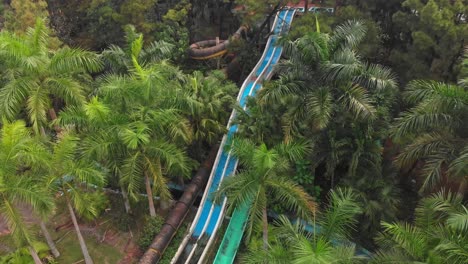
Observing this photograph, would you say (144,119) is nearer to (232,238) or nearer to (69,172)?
(69,172)

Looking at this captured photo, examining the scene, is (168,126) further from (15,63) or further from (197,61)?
(197,61)

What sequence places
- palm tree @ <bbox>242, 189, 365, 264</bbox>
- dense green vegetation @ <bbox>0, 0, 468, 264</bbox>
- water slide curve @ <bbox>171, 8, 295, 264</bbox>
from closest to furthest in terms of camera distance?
palm tree @ <bbox>242, 189, 365, 264</bbox>, dense green vegetation @ <bbox>0, 0, 468, 264</bbox>, water slide curve @ <bbox>171, 8, 295, 264</bbox>

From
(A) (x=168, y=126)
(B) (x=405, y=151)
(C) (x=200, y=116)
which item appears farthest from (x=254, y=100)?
(B) (x=405, y=151)

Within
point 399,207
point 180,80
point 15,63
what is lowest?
point 399,207

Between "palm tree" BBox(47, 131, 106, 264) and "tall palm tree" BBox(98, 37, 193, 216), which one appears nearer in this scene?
"palm tree" BBox(47, 131, 106, 264)

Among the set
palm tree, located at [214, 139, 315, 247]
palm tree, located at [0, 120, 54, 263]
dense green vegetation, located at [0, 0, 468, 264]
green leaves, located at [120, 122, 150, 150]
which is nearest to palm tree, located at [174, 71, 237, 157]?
dense green vegetation, located at [0, 0, 468, 264]

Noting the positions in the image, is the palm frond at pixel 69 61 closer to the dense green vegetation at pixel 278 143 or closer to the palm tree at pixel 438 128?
the dense green vegetation at pixel 278 143

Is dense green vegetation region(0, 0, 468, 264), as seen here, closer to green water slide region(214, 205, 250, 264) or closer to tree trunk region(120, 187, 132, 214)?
tree trunk region(120, 187, 132, 214)
